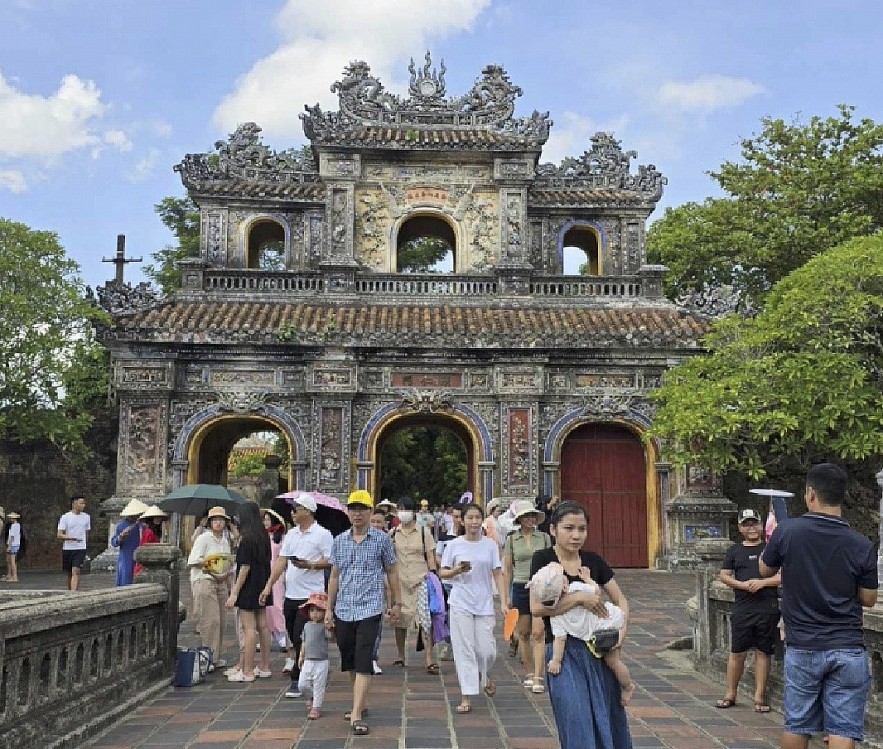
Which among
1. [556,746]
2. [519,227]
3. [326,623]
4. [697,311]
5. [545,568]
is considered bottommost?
[556,746]

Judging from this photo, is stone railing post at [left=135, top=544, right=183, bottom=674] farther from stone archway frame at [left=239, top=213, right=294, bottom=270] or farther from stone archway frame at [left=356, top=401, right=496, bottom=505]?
stone archway frame at [left=239, top=213, right=294, bottom=270]

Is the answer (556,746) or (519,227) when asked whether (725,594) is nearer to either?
(556,746)

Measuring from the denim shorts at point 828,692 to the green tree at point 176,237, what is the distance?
26.8 m

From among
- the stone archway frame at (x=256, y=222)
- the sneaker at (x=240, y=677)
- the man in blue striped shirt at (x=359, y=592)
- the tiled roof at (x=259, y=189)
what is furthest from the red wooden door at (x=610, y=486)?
the man in blue striped shirt at (x=359, y=592)

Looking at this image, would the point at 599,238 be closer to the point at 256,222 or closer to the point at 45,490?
the point at 256,222

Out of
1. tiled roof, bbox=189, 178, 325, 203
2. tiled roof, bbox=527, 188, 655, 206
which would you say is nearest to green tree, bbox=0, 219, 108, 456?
tiled roof, bbox=189, 178, 325, 203

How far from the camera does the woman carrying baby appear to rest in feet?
14.5

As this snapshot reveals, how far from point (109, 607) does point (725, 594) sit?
18.1 ft

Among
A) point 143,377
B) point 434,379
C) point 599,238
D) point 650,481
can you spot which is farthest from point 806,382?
point 143,377

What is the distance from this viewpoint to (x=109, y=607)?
23.8 ft

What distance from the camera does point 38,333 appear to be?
19.4m

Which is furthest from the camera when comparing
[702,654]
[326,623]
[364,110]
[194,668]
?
[364,110]

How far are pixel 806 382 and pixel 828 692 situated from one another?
11.7 meters

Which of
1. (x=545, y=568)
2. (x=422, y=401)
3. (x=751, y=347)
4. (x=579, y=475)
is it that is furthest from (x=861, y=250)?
(x=545, y=568)
